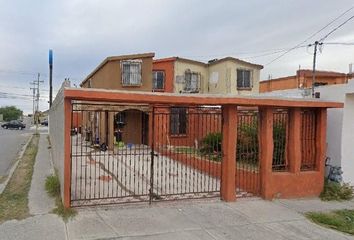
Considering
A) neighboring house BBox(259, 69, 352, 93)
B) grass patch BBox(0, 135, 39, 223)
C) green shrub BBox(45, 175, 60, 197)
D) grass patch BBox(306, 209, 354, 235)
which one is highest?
neighboring house BBox(259, 69, 352, 93)

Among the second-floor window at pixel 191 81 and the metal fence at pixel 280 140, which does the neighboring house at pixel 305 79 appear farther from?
the metal fence at pixel 280 140

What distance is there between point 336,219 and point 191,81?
64.4 feet

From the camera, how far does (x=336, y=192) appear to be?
31.9ft

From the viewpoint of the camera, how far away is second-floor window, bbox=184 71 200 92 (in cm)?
2574

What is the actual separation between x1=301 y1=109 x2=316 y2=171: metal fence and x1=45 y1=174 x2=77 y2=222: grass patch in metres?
6.34

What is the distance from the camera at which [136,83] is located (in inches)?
842

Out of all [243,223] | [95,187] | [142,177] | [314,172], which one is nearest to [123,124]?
[142,177]

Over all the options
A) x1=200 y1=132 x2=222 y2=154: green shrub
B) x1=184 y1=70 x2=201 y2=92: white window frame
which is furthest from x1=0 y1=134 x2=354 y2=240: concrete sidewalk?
x1=184 y1=70 x2=201 y2=92: white window frame

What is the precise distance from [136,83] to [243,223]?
50.7 ft

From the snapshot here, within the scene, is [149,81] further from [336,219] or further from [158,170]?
[336,219]

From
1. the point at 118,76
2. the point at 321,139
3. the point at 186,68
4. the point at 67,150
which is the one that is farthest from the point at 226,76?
the point at 67,150

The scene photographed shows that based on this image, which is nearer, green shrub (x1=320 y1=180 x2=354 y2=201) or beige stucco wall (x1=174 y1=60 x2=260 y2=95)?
green shrub (x1=320 y1=180 x2=354 y2=201)

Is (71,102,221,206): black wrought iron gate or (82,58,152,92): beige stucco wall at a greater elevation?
(82,58,152,92): beige stucco wall

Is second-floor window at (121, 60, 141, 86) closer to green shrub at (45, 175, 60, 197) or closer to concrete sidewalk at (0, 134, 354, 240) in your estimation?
green shrub at (45, 175, 60, 197)
